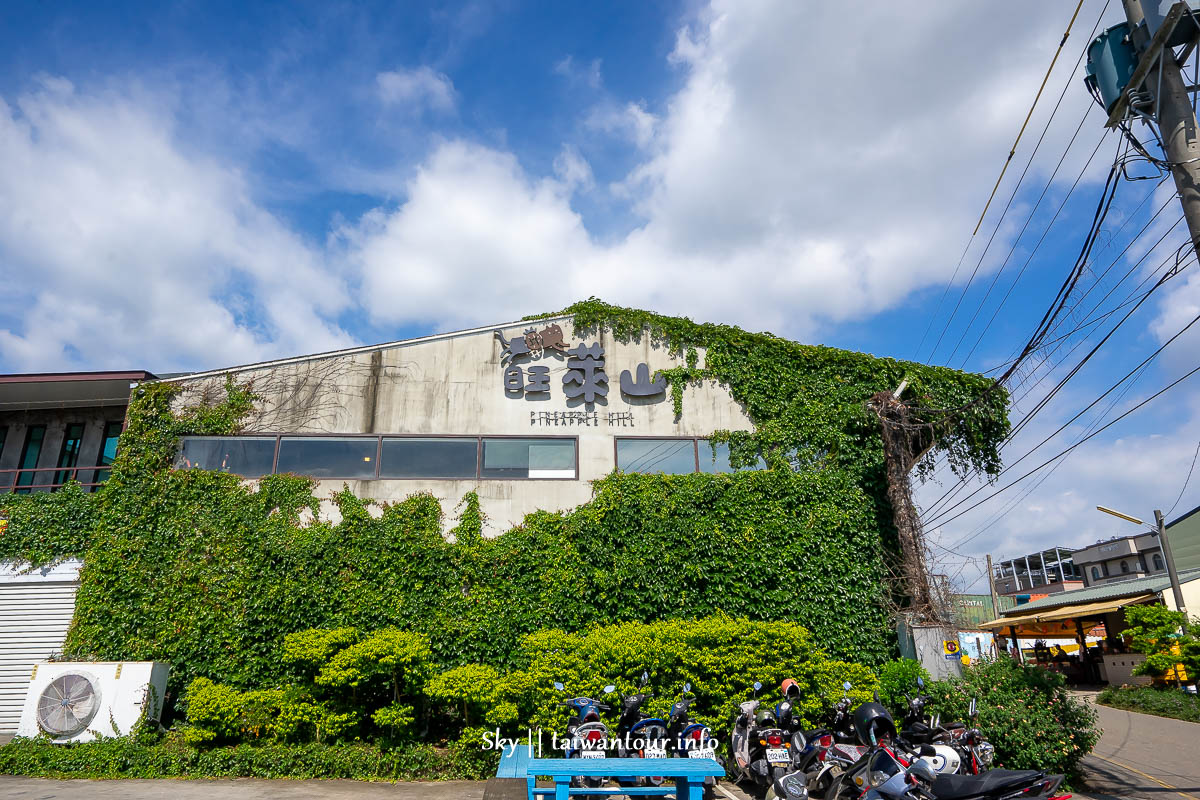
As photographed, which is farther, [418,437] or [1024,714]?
[418,437]

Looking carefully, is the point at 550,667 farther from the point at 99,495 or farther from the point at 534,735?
the point at 99,495

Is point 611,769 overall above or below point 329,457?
below

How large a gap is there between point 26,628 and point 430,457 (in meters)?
7.49

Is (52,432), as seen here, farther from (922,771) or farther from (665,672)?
(922,771)

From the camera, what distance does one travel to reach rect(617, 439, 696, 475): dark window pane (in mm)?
13281

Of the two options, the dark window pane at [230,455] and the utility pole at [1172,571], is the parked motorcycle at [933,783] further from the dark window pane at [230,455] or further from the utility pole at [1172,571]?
the utility pole at [1172,571]

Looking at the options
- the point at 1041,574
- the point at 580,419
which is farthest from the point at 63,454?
the point at 1041,574

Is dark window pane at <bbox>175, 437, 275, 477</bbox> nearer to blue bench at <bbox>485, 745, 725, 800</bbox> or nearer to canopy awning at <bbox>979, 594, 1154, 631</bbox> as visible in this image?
blue bench at <bbox>485, 745, 725, 800</bbox>

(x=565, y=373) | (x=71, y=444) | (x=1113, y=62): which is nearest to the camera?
(x=1113, y=62)

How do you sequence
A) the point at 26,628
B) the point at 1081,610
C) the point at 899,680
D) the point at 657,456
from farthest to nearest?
the point at 1081,610 < the point at 657,456 < the point at 26,628 < the point at 899,680

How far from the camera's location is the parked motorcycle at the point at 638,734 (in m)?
8.34

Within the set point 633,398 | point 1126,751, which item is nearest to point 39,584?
point 633,398

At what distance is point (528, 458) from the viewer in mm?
13195

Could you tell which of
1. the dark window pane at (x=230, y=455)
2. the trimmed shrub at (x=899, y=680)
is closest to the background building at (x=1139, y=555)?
the trimmed shrub at (x=899, y=680)
